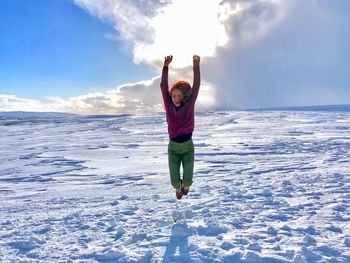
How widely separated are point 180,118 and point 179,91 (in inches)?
13.0

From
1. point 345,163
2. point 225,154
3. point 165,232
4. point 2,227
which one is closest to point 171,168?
point 165,232

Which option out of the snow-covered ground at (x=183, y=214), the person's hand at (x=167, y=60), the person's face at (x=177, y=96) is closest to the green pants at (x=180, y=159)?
the snow-covered ground at (x=183, y=214)

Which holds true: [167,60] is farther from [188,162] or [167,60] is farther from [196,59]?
[188,162]

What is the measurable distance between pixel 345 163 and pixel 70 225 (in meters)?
6.11

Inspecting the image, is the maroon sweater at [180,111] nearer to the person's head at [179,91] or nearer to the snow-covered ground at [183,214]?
the person's head at [179,91]

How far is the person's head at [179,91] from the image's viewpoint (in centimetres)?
451

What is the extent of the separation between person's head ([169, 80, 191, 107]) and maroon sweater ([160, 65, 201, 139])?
0.05m

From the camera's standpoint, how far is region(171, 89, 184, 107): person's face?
4.50m

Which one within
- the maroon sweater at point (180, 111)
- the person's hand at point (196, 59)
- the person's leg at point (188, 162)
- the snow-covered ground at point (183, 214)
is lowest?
the snow-covered ground at point (183, 214)

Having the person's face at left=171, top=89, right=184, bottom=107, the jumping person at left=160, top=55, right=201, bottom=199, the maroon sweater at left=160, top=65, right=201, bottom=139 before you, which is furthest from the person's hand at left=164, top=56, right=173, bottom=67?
the person's face at left=171, top=89, right=184, bottom=107

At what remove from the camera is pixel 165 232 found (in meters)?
3.93

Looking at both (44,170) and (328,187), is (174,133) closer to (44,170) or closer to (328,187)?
(328,187)

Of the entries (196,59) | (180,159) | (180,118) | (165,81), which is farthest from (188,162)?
(196,59)

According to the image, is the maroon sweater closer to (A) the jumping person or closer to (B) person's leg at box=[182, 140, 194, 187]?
(A) the jumping person
